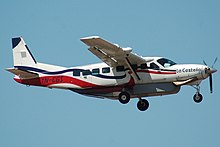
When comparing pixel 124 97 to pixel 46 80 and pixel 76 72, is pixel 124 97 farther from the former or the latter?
pixel 46 80

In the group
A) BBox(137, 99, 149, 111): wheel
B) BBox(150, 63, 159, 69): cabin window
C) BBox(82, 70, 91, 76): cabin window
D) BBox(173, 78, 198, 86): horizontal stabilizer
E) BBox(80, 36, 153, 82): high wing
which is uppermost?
BBox(80, 36, 153, 82): high wing

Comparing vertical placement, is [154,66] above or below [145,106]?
above

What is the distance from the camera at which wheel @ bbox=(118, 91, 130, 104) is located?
43.6 m

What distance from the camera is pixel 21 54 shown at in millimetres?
46844

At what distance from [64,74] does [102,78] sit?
9.94 ft

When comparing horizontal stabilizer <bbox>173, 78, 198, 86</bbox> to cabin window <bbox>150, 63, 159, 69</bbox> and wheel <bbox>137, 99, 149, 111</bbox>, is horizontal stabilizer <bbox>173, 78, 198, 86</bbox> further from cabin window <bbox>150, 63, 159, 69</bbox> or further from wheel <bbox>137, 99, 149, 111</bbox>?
wheel <bbox>137, 99, 149, 111</bbox>

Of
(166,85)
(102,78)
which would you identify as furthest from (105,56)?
(166,85)

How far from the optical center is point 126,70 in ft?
143

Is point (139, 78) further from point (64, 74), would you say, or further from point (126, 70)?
point (64, 74)

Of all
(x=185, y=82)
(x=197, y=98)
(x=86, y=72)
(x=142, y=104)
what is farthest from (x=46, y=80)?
(x=197, y=98)

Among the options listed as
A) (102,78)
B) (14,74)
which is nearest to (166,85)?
(102,78)

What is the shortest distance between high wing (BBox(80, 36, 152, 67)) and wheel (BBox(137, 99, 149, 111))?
3.77 meters

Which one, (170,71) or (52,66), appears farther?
(52,66)

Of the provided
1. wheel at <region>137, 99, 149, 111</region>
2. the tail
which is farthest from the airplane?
the tail
